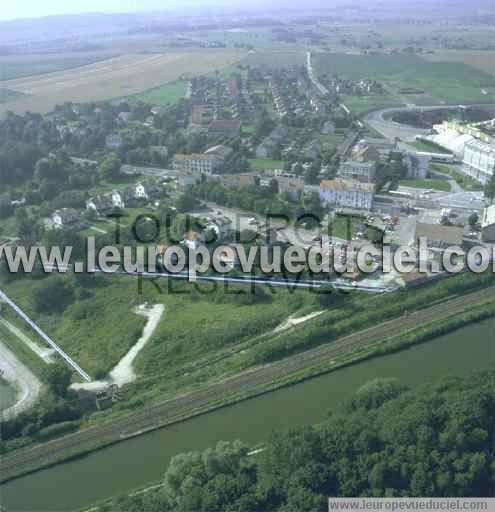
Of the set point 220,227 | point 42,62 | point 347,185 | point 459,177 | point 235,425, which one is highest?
point 42,62

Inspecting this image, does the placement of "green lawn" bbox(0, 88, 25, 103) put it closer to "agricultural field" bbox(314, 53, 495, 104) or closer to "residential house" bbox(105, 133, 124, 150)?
"residential house" bbox(105, 133, 124, 150)

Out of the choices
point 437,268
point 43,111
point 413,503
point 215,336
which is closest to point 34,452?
point 215,336

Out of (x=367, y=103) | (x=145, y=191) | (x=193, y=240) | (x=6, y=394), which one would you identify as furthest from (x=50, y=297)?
(x=367, y=103)

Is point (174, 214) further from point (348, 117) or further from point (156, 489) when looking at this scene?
point (348, 117)

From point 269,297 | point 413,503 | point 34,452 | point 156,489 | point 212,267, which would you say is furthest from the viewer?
point 212,267

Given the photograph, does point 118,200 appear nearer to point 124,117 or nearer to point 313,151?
point 313,151

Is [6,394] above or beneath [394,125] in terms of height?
beneath
